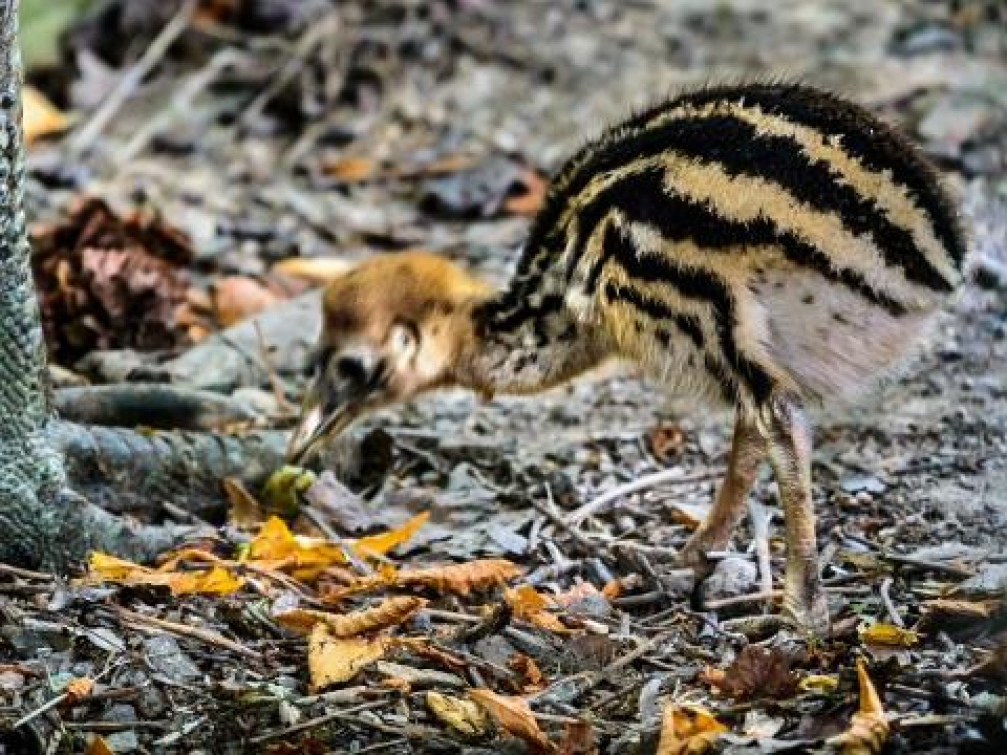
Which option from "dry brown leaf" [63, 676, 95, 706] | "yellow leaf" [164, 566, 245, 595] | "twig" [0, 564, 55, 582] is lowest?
"dry brown leaf" [63, 676, 95, 706]

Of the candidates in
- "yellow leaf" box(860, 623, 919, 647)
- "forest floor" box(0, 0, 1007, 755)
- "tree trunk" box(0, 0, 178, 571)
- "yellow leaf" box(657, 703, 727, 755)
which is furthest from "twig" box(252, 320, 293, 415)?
"yellow leaf" box(657, 703, 727, 755)

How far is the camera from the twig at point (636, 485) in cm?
482

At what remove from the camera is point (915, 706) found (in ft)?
11.4

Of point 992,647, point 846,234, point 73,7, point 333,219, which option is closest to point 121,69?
point 73,7

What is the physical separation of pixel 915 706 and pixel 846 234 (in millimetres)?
1049

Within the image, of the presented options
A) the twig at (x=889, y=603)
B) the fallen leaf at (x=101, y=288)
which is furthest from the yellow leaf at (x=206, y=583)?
the fallen leaf at (x=101, y=288)

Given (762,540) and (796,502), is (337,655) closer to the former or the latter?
(796,502)

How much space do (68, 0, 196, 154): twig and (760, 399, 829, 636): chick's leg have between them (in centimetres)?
412

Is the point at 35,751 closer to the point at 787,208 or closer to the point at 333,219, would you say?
the point at 787,208

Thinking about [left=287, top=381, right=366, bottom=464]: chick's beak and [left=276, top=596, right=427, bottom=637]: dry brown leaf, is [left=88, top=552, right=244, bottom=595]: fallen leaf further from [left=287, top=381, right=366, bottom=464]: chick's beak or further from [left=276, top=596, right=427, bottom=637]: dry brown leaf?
[left=287, top=381, right=366, bottom=464]: chick's beak

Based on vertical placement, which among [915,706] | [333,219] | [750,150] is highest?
[750,150]

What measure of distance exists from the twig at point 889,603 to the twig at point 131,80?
428 cm

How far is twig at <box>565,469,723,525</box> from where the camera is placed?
15.8 feet

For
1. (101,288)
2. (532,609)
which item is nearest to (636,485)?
(532,609)
